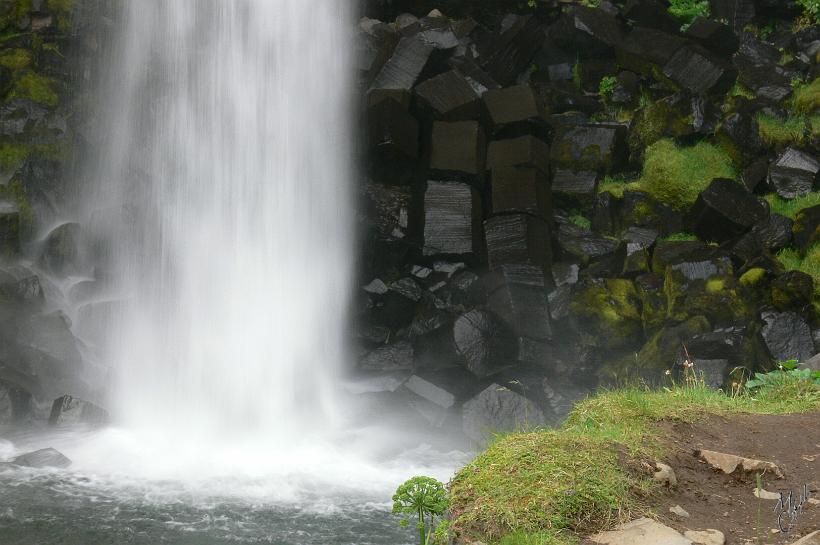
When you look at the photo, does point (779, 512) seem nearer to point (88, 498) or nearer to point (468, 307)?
point (88, 498)

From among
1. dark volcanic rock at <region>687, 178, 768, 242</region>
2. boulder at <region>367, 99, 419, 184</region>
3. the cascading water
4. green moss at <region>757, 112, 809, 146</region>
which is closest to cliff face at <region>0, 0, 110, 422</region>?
the cascading water

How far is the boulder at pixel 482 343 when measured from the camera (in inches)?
406

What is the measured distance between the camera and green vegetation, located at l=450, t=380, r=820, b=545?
390 centimetres

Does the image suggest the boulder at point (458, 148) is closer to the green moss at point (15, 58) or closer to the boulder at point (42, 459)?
the boulder at point (42, 459)

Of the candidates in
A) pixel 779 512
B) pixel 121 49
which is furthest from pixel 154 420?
pixel 779 512

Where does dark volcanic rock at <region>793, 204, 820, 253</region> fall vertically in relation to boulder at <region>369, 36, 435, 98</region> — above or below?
below

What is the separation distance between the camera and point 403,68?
12.9 meters

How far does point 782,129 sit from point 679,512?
9830 millimetres

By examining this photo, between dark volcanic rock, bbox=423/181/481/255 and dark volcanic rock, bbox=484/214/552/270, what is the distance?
236mm

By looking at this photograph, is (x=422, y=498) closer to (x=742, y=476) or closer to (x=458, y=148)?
(x=742, y=476)

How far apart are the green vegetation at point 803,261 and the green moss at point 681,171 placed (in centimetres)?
163

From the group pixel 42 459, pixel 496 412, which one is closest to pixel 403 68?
pixel 496 412

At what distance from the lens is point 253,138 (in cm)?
1298

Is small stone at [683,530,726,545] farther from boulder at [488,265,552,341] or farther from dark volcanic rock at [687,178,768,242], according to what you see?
dark volcanic rock at [687,178,768,242]
